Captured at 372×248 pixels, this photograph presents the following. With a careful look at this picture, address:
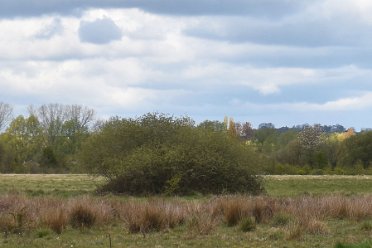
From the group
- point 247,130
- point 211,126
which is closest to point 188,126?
point 211,126

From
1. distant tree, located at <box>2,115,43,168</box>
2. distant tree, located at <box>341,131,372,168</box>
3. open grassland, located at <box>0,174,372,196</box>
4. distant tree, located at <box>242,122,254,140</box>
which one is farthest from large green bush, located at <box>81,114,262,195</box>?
distant tree, located at <box>242,122,254,140</box>

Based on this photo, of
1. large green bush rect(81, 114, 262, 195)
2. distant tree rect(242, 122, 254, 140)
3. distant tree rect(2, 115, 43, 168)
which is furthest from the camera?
distant tree rect(242, 122, 254, 140)

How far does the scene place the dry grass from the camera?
54.2ft

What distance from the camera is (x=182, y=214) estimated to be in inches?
710

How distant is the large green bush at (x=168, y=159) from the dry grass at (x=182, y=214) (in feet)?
49.4

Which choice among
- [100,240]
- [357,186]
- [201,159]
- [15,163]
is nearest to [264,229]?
[100,240]

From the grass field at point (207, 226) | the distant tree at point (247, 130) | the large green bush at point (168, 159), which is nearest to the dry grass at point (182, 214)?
the grass field at point (207, 226)

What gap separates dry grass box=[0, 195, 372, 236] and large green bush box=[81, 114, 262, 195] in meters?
15.1

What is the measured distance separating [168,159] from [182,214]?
735 inches

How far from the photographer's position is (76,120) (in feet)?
387

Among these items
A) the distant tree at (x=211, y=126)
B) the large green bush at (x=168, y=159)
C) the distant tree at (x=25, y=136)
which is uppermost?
the distant tree at (x=25, y=136)

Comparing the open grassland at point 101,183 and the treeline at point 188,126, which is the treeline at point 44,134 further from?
the open grassland at point 101,183

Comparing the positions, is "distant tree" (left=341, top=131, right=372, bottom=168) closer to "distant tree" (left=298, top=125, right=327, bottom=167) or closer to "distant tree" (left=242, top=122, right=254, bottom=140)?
"distant tree" (left=298, top=125, right=327, bottom=167)

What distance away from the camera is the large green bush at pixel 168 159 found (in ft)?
120
